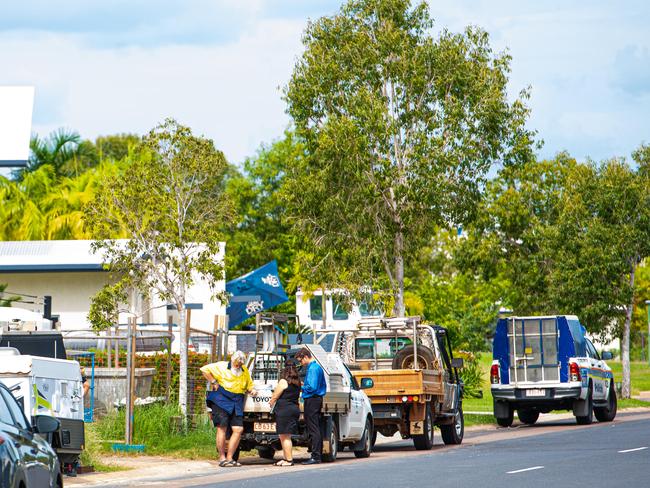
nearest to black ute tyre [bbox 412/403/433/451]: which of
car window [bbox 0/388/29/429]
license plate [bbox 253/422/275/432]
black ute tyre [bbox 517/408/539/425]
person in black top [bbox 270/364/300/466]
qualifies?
license plate [bbox 253/422/275/432]

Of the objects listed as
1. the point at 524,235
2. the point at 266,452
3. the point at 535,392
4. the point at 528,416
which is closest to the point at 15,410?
the point at 266,452

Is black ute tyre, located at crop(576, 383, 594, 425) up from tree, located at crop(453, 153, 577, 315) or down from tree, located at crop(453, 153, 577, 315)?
down

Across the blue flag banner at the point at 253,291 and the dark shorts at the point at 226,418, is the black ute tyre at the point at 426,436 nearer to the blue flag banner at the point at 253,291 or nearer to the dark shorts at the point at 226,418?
the dark shorts at the point at 226,418

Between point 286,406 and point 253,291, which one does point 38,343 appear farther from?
point 253,291

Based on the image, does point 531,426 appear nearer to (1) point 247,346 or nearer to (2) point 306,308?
(1) point 247,346

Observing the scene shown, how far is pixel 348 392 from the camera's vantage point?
852 inches

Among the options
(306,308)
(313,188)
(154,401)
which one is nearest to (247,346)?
(313,188)

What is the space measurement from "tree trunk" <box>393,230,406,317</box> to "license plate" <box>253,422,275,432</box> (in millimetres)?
13605

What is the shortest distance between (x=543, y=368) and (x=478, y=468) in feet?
41.0

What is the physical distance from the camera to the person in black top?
66.5 ft

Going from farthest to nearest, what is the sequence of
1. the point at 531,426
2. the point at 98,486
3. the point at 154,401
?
the point at 531,426
the point at 154,401
the point at 98,486

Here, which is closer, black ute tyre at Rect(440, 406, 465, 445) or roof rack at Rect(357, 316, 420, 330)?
roof rack at Rect(357, 316, 420, 330)

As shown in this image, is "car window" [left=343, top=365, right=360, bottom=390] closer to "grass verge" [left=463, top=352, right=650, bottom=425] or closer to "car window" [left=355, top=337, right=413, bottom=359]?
"car window" [left=355, top=337, right=413, bottom=359]

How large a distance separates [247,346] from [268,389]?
43.3ft
